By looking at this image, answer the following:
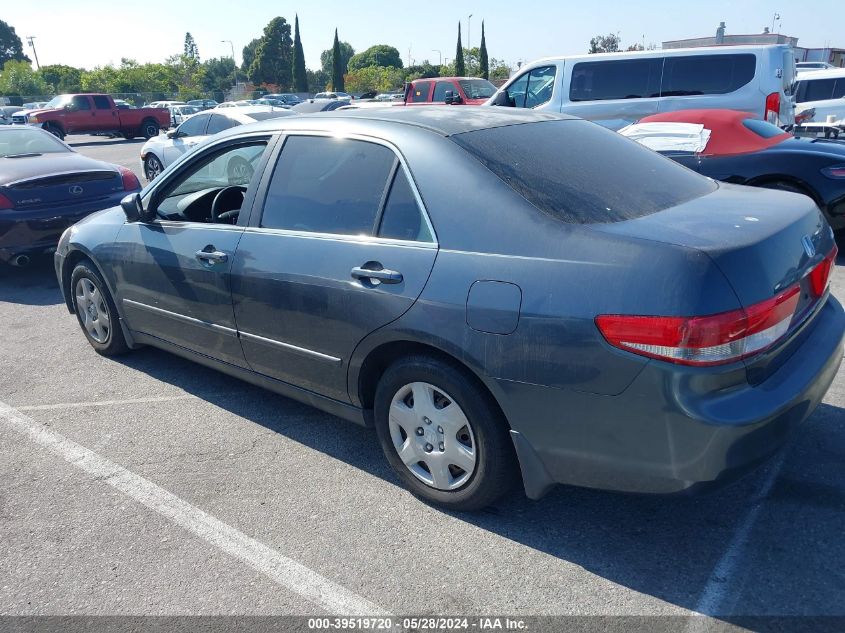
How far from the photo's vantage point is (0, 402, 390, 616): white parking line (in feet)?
8.71

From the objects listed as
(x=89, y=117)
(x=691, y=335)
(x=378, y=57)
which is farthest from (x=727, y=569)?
(x=378, y=57)

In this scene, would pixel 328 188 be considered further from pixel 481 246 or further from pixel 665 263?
pixel 665 263

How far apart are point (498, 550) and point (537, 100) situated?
10164 millimetres

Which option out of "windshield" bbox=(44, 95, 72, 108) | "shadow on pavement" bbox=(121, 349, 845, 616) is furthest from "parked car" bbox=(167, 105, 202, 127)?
"shadow on pavement" bbox=(121, 349, 845, 616)

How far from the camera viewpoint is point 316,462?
3646mm

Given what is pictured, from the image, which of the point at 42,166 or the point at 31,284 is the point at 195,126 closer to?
the point at 42,166

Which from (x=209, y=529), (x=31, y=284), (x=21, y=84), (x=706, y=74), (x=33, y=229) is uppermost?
(x=706, y=74)

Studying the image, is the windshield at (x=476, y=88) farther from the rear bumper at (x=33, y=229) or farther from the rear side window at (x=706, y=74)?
the rear bumper at (x=33, y=229)

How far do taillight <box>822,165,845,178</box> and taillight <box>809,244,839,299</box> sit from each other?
384 centimetres

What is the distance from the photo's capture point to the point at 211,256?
12.4 feet

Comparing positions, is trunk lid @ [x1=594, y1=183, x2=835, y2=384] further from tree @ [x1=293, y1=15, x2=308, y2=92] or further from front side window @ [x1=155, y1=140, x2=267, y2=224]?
tree @ [x1=293, y1=15, x2=308, y2=92]

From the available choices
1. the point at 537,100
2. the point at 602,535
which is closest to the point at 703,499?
the point at 602,535

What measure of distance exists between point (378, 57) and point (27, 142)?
105213 millimetres

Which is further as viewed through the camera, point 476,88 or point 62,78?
point 62,78
